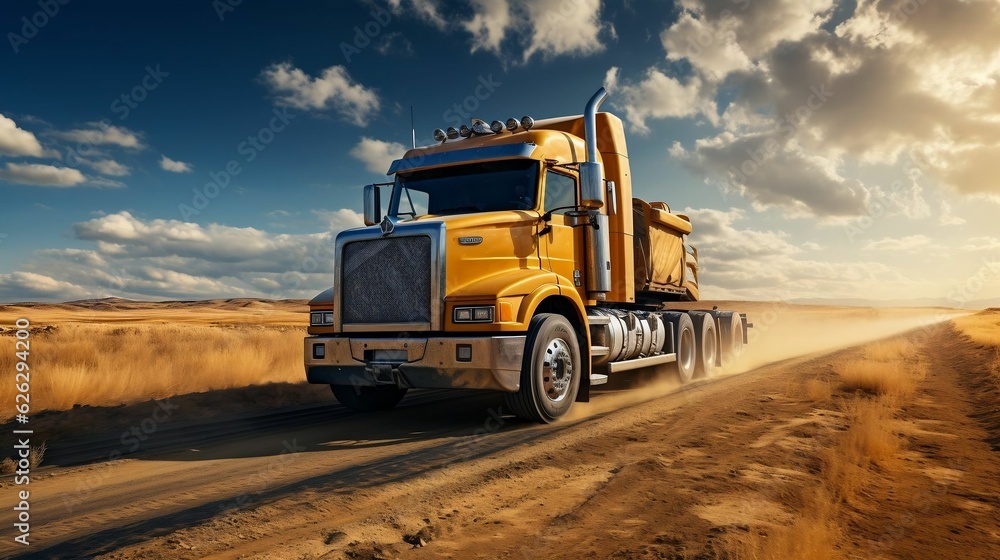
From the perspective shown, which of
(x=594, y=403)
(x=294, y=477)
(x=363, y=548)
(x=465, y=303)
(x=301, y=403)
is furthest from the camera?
(x=301, y=403)

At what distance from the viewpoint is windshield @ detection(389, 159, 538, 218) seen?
26.6 feet

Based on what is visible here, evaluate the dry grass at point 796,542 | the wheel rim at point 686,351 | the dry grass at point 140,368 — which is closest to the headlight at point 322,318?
the dry grass at point 140,368

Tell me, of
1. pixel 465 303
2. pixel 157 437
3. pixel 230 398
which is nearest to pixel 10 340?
pixel 230 398

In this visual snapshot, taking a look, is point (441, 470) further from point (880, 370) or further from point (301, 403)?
point (880, 370)

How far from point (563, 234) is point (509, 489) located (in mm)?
4391

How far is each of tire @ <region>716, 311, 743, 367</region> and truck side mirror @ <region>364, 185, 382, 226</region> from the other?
964cm

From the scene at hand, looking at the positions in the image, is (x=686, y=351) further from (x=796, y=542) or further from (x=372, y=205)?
(x=796, y=542)

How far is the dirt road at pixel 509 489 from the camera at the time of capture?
3578 millimetres

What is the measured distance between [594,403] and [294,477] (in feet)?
17.3

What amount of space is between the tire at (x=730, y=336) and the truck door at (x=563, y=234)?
7.87 meters

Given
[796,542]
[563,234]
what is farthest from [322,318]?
[796,542]

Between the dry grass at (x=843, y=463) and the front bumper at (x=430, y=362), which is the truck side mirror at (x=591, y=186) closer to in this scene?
the front bumper at (x=430, y=362)

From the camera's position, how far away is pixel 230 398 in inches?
386

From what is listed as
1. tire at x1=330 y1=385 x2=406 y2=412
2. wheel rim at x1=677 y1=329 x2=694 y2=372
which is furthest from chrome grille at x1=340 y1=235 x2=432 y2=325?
wheel rim at x1=677 y1=329 x2=694 y2=372
